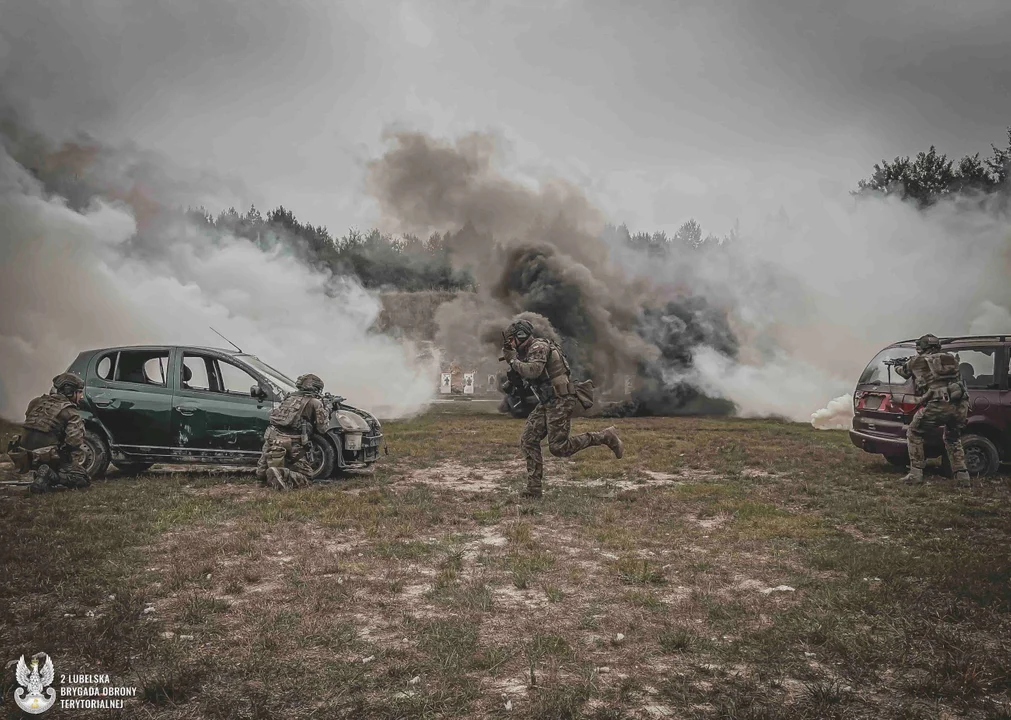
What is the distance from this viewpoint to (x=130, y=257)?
19.2m

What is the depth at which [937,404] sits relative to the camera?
28.6ft

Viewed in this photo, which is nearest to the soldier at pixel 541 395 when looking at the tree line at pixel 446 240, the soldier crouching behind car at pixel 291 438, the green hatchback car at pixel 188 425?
the green hatchback car at pixel 188 425

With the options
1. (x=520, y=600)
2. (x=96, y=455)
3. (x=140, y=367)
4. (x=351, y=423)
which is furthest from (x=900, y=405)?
(x=96, y=455)

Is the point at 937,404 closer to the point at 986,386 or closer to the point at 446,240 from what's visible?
the point at 986,386

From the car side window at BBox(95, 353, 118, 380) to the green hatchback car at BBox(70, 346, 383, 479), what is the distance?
0.06m

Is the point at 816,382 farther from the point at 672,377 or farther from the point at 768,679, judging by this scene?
the point at 768,679

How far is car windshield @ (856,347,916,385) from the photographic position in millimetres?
9922

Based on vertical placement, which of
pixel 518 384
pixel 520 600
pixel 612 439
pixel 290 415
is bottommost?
pixel 520 600

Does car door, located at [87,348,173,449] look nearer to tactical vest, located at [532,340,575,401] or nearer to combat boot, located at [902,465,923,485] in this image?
tactical vest, located at [532,340,575,401]

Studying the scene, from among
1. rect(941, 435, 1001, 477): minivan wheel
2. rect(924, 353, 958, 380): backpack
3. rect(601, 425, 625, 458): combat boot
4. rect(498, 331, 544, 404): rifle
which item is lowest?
rect(941, 435, 1001, 477): minivan wheel

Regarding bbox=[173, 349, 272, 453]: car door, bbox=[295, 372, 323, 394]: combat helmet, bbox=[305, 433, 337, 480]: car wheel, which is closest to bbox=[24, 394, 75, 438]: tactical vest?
bbox=[173, 349, 272, 453]: car door

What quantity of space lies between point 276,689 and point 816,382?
22.4m

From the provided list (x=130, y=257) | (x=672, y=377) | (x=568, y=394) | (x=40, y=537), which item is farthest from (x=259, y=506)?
(x=672, y=377)

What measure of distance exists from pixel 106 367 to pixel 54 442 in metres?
1.49
